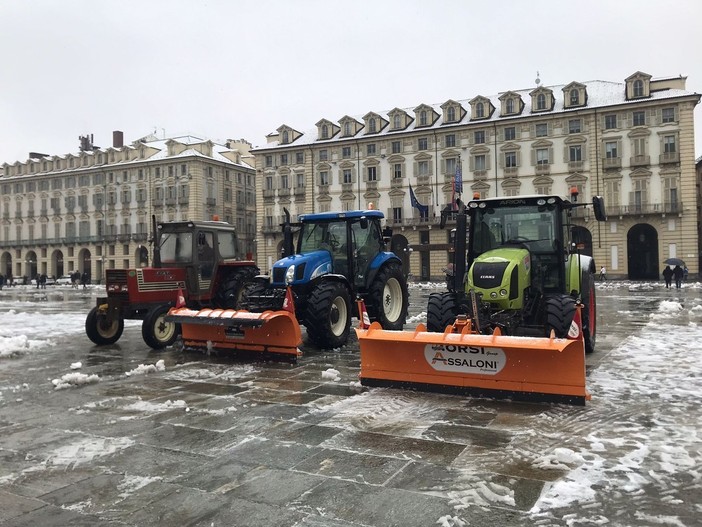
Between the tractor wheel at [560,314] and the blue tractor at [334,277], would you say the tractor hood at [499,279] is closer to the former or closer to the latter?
the tractor wheel at [560,314]

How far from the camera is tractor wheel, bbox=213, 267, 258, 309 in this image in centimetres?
1264

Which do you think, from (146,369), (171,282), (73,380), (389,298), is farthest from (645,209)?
(73,380)

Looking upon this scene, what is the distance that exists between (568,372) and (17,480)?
5.16 m

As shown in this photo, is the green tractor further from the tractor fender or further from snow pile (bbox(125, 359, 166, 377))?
snow pile (bbox(125, 359, 166, 377))

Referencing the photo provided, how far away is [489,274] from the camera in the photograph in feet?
24.8

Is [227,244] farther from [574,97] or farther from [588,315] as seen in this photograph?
[574,97]

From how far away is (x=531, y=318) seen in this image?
328 inches

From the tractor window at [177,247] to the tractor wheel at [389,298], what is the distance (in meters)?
3.98

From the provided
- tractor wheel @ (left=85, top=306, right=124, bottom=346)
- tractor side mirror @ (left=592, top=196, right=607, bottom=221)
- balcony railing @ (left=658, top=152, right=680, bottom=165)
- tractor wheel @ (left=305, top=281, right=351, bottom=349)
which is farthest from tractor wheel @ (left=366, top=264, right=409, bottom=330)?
balcony railing @ (left=658, top=152, right=680, bottom=165)

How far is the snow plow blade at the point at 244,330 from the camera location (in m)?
8.88

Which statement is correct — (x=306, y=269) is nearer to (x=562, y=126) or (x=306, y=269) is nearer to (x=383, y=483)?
(x=383, y=483)

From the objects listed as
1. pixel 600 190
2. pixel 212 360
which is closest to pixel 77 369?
pixel 212 360

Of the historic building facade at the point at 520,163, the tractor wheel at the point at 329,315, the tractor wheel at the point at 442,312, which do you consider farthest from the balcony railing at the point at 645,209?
the tractor wheel at the point at 442,312

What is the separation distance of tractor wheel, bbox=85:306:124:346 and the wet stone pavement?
12.4 ft
